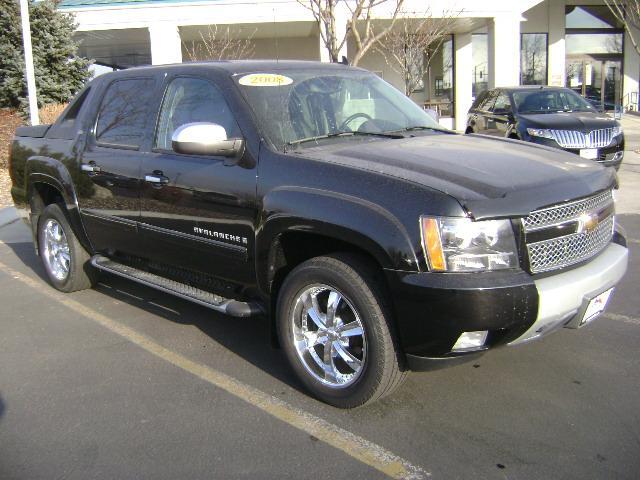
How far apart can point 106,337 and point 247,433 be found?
75.3 inches

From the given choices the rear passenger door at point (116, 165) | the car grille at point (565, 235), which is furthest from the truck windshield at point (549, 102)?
the car grille at point (565, 235)

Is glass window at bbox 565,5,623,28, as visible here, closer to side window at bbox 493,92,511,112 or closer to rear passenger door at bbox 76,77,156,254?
side window at bbox 493,92,511,112

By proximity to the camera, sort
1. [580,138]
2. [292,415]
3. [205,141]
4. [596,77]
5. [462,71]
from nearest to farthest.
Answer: [292,415] → [205,141] → [580,138] → [462,71] → [596,77]

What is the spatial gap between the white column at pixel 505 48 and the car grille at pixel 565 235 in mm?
16626

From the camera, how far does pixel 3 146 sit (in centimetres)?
1406

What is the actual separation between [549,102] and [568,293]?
9435 millimetres

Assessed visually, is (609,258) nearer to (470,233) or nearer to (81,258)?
(470,233)

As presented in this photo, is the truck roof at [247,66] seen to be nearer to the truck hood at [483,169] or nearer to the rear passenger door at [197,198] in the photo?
the rear passenger door at [197,198]

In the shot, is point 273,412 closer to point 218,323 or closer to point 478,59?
point 218,323

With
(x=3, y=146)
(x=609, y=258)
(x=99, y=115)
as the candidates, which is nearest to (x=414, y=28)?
(x=3, y=146)

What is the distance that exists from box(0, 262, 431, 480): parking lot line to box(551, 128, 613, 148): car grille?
7.87 metres

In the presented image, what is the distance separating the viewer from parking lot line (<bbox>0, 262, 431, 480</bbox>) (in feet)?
9.68

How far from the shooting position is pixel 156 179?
14.0ft

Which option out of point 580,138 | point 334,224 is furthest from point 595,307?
point 580,138
